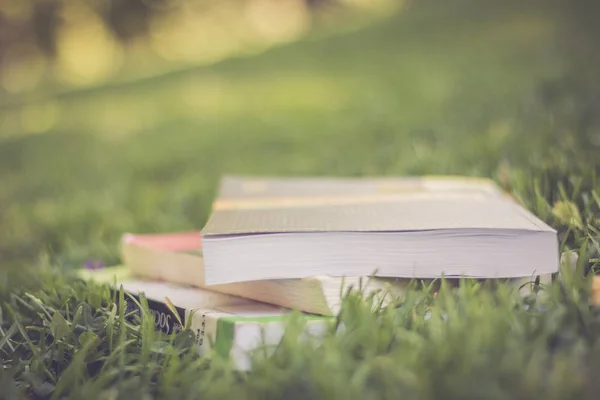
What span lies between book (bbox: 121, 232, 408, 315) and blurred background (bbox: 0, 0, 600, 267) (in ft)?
1.57

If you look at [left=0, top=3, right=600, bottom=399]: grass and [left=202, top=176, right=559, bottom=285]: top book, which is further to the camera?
[left=202, top=176, right=559, bottom=285]: top book

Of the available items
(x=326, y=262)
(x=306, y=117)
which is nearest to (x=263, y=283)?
(x=326, y=262)

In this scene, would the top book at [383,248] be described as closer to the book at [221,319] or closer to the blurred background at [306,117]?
A: the book at [221,319]

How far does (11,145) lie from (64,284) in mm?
3090

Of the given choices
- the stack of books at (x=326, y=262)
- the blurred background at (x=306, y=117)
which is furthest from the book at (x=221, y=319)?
the blurred background at (x=306, y=117)

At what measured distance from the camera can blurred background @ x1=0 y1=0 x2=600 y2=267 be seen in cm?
214

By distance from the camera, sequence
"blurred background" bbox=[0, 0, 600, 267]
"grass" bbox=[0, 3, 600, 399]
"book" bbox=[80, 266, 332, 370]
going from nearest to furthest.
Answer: "grass" bbox=[0, 3, 600, 399], "book" bbox=[80, 266, 332, 370], "blurred background" bbox=[0, 0, 600, 267]

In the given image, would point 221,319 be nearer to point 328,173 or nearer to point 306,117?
point 328,173

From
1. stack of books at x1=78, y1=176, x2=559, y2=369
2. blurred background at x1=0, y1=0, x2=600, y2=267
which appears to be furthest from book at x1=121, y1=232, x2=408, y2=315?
blurred background at x1=0, y1=0, x2=600, y2=267

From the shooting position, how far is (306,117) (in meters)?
3.55

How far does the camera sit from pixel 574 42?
358 cm

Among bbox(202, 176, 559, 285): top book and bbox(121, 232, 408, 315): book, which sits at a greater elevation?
bbox(202, 176, 559, 285): top book

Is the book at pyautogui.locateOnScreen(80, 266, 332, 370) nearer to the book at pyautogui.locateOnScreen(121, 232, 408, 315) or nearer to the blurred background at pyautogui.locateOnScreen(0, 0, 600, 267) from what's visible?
the book at pyautogui.locateOnScreen(121, 232, 408, 315)

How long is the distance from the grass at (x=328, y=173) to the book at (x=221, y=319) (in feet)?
0.10
